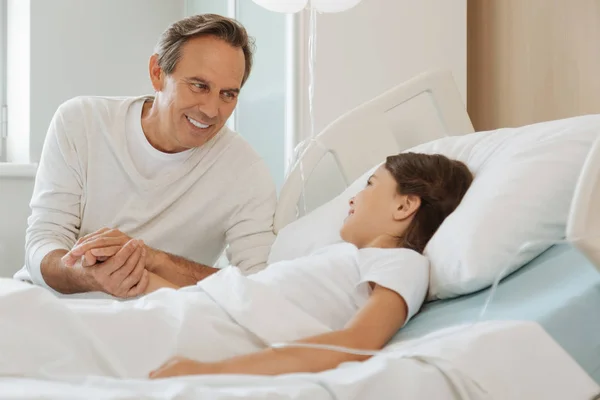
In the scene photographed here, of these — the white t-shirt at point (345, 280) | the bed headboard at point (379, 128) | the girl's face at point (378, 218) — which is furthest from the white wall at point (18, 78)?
the white t-shirt at point (345, 280)

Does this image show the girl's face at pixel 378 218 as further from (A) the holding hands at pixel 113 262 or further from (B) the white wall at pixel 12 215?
(B) the white wall at pixel 12 215

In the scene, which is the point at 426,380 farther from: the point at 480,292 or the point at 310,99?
the point at 310,99

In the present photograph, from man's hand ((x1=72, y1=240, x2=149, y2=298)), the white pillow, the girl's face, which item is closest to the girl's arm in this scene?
the white pillow

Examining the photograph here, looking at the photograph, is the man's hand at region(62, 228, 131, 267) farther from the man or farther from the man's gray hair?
the man's gray hair

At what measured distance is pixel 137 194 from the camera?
2.01m

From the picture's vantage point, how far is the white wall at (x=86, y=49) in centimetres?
320

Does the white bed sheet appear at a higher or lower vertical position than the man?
lower

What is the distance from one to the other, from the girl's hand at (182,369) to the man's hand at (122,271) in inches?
26.3

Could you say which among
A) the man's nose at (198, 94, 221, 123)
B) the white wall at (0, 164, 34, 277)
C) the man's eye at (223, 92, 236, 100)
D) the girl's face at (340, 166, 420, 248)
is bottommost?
the white wall at (0, 164, 34, 277)

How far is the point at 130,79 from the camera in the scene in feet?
11.3

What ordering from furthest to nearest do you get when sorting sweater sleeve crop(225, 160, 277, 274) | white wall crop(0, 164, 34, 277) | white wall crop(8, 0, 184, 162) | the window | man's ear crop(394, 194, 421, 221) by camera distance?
the window → white wall crop(8, 0, 184, 162) → white wall crop(0, 164, 34, 277) → sweater sleeve crop(225, 160, 277, 274) → man's ear crop(394, 194, 421, 221)

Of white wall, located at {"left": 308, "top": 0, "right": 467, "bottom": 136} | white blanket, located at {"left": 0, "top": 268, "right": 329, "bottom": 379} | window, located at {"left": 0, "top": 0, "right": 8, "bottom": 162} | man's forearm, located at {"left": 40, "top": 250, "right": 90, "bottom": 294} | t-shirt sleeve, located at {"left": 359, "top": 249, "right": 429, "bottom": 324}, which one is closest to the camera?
white blanket, located at {"left": 0, "top": 268, "right": 329, "bottom": 379}

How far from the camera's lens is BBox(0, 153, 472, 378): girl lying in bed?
1.01 metres

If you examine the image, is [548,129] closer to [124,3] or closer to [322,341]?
[322,341]
